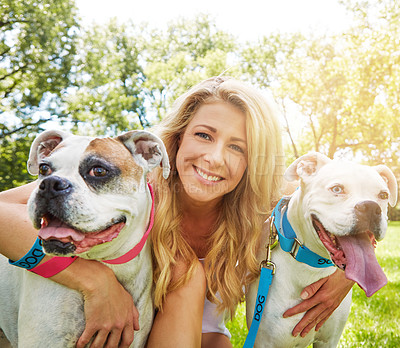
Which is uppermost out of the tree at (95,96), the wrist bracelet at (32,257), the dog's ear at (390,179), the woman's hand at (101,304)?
the dog's ear at (390,179)

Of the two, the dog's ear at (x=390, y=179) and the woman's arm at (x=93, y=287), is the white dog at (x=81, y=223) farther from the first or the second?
the dog's ear at (x=390, y=179)

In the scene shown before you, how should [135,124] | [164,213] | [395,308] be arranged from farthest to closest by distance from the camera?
[135,124] → [395,308] → [164,213]

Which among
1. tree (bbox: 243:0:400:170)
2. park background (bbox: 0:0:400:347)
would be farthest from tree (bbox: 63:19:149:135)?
tree (bbox: 243:0:400:170)

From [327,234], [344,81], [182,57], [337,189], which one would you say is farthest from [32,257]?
[182,57]

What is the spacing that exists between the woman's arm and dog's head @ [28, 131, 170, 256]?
7.4 inches

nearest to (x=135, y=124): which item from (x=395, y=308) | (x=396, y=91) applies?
(x=396, y=91)

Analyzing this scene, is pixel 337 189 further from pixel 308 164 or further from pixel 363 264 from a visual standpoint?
pixel 363 264

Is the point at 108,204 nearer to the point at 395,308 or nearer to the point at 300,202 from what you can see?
the point at 300,202

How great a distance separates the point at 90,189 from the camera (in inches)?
88.4

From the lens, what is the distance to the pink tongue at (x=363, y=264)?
2223 millimetres

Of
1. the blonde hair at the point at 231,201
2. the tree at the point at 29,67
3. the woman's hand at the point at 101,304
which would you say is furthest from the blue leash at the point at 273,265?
the tree at the point at 29,67

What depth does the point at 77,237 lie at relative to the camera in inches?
83.1

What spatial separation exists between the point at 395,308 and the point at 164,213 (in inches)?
165

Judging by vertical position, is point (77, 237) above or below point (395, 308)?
above
